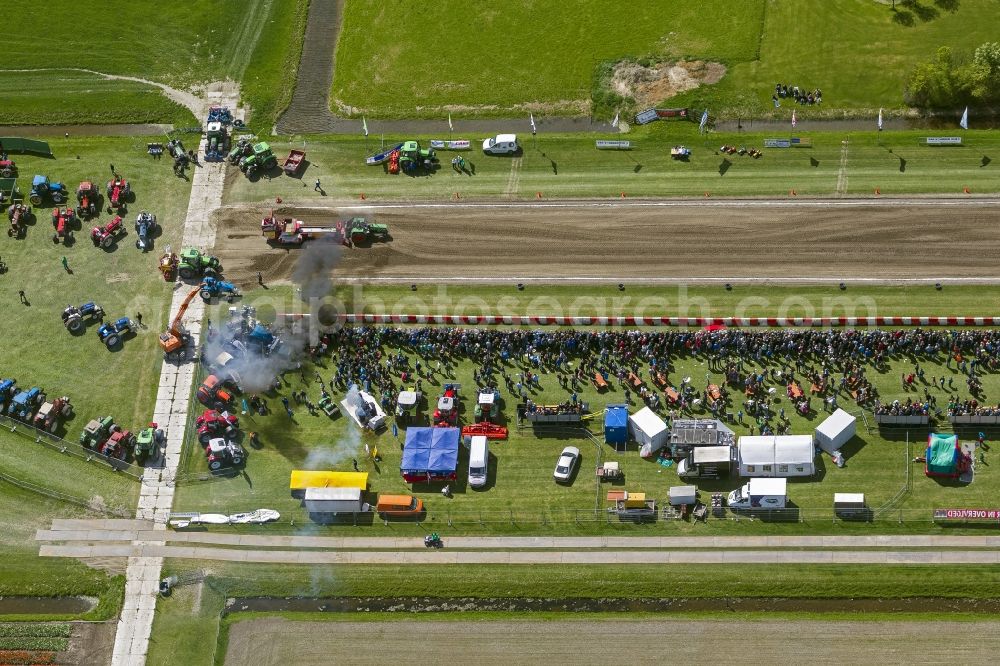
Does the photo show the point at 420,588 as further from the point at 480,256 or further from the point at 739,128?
the point at 739,128

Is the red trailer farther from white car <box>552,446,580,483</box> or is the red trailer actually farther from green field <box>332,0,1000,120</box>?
white car <box>552,446,580,483</box>

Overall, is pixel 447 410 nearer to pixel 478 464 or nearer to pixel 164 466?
pixel 478 464

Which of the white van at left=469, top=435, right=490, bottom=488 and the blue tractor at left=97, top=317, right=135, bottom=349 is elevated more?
the blue tractor at left=97, top=317, right=135, bottom=349

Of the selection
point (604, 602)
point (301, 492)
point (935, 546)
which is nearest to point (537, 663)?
point (604, 602)

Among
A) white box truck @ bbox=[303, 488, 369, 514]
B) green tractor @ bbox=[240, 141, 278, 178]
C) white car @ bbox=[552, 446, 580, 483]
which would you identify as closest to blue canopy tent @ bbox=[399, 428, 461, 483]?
white box truck @ bbox=[303, 488, 369, 514]

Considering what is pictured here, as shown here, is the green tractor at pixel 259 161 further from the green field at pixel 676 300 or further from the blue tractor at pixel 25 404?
the blue tractor at pixel 25 404

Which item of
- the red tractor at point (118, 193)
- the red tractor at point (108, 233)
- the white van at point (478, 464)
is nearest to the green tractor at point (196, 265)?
the red tractor at point (108, 233)
